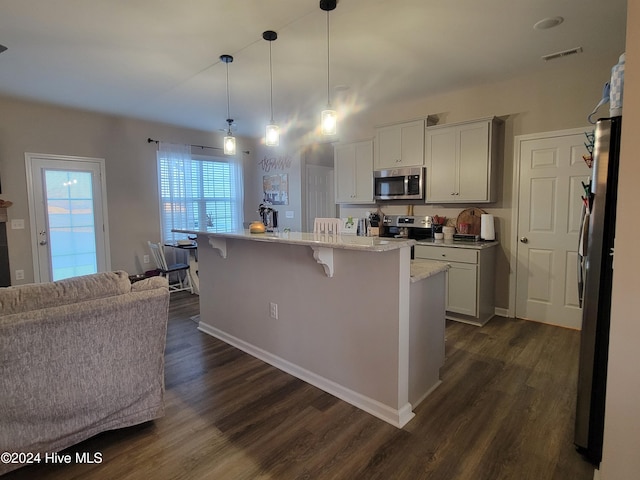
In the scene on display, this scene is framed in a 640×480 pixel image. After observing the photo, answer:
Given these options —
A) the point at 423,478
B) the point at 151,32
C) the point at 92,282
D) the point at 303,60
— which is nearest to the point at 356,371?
the point at 423,478

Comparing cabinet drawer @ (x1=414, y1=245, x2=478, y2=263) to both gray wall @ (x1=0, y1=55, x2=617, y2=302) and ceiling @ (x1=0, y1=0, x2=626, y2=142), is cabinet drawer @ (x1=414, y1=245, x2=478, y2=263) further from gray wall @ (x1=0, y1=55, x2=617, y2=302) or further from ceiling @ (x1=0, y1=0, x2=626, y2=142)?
ceiling @ (x1=0, y1=0, x2=626, y2=142)

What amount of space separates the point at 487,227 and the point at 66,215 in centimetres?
546

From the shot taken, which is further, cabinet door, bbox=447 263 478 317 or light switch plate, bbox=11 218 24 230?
light switch plate, bbox=11 218 24 230

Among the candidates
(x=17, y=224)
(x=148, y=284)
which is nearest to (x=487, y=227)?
(x=148, y=284)

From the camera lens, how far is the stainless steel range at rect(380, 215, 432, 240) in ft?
14.7

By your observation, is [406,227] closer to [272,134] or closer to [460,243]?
[460,243]

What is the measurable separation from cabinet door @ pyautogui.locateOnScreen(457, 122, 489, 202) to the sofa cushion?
138 inches

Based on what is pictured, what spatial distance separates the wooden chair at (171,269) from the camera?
5070 millimetres

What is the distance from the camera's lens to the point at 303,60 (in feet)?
10.5

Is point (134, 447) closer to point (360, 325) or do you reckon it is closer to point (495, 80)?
point (360, 325)

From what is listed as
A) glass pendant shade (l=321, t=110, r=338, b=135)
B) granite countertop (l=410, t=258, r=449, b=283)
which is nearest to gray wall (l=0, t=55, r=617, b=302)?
granite countertop (l=410, t=258, r=449, b=283)

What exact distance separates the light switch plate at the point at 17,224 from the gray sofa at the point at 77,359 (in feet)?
11.8

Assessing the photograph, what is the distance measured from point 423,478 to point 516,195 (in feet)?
10.4

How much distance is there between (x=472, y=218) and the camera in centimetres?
412
